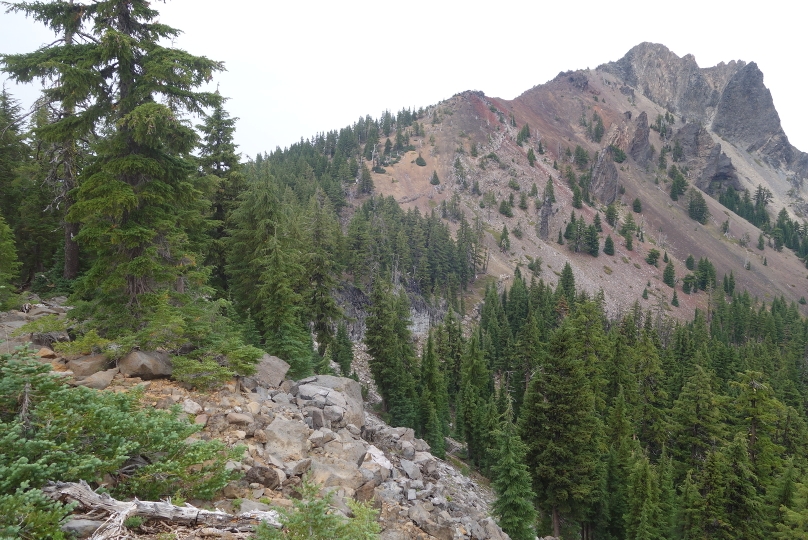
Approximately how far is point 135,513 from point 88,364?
6.65 meters

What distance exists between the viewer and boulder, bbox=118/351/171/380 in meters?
10.6

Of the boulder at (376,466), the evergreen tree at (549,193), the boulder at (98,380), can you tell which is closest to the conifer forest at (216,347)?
the boulder at (98,380)

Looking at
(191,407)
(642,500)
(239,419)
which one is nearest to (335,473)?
(239,419)

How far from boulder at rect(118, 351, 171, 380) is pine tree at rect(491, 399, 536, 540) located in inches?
520

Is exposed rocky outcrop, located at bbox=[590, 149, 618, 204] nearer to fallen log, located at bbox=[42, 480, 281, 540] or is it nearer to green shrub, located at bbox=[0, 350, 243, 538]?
green shrub, located at bbox=[0, 350, 243, 538]

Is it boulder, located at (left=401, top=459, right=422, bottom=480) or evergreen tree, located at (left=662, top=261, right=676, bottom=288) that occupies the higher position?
boulder, located at (left=401, top=459, right=422, bottom=480)

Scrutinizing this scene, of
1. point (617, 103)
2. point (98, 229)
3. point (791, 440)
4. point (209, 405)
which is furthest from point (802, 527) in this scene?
point (617, 103)

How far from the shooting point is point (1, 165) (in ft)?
74.1

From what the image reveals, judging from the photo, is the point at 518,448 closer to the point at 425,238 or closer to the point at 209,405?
the point at 209,405

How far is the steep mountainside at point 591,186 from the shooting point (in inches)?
4402

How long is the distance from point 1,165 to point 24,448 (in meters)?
26.0

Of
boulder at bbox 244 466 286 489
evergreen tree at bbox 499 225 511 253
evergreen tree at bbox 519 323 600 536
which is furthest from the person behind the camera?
evergreen tree at bbox 499 225 511 253

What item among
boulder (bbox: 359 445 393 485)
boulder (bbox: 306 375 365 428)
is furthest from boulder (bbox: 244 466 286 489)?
boulder (bbox: 306 375 365 428)

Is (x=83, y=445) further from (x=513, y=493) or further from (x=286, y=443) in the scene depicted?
(x=513, y=493)
